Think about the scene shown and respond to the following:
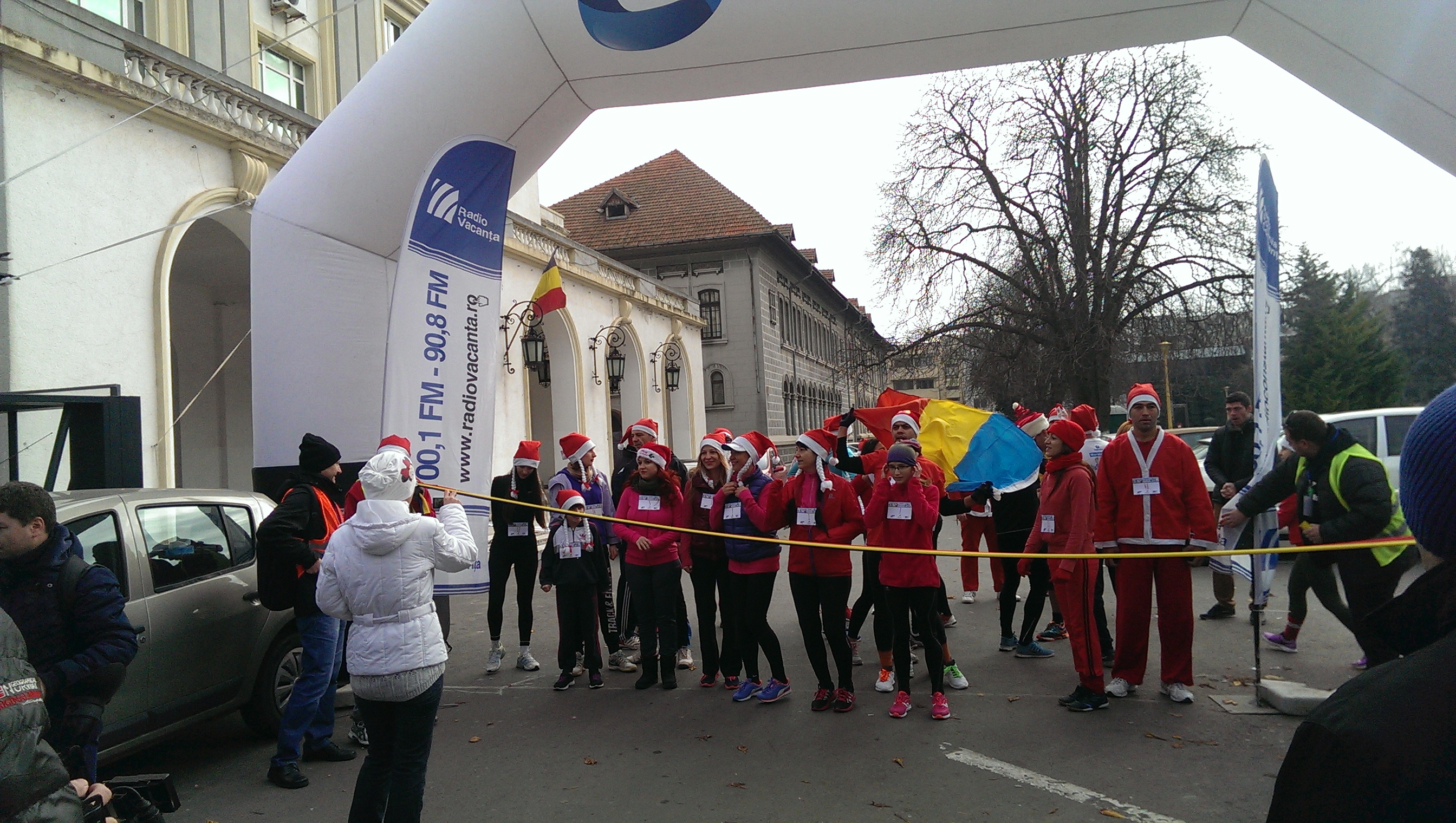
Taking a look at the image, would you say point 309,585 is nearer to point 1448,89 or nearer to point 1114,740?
point 1114,740

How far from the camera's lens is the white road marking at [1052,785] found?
4.21 metres

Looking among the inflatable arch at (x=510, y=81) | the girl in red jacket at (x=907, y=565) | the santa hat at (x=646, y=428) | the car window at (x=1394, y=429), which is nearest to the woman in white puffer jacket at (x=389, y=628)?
the inflatable arch at (x=510, y=81)

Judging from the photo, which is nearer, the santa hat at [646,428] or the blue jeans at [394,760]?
the blue jeans at [394,760]

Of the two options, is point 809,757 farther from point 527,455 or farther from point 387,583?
point 527,455

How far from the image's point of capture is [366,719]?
3678 millimetres

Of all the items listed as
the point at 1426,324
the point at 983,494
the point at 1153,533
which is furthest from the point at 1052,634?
the point at 1426,324

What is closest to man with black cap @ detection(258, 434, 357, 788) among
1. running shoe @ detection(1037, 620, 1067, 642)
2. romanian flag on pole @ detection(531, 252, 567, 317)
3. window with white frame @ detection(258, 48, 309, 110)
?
running shoe @ detection(1037, 620, 1067, 642)

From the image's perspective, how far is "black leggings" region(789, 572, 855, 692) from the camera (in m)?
5.97

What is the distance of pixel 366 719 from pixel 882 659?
4.03 m

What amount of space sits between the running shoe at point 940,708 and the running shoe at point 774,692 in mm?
1041

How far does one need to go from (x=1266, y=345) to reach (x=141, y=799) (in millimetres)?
6411

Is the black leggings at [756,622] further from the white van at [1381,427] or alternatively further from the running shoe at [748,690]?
the white van at [1381,427]

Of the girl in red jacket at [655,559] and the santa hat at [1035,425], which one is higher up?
the santa hat at [1035,425]

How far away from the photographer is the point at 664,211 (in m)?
39.4
